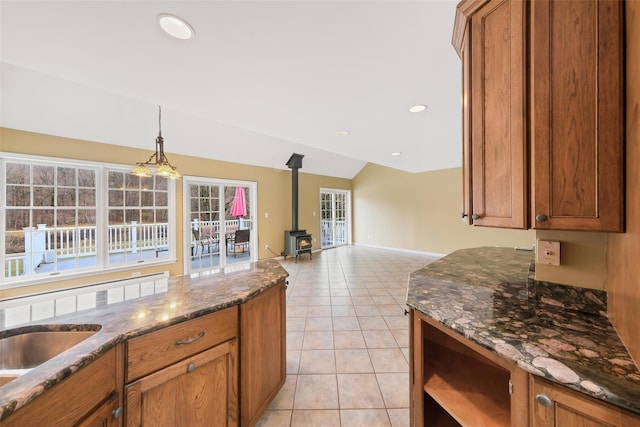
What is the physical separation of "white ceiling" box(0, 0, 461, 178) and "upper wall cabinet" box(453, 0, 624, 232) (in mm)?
549

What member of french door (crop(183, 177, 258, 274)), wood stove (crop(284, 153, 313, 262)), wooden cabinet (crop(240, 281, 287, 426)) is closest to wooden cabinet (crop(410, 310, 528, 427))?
wooden cabinet (crop(240, 281, 287, 426))

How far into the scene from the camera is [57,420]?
663 mm

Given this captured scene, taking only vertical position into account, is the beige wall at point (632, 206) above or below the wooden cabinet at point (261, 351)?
above

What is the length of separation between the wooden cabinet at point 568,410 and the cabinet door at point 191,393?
1221 mm

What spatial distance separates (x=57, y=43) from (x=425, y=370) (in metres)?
3.02

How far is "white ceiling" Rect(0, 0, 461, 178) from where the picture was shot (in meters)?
1.28

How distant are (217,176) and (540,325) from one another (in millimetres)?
5090

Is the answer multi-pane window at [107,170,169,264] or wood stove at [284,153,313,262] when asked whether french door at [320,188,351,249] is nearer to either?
wood stove at [284,153,313,262]

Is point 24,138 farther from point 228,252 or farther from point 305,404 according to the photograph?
point 305,404

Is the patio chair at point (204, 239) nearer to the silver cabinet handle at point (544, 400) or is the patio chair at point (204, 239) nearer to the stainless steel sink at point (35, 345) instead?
the stainless steel sink at point (35, 345)

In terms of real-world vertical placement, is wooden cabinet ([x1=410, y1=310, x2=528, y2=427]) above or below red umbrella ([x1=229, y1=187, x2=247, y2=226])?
below

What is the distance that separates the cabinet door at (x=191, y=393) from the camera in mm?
924

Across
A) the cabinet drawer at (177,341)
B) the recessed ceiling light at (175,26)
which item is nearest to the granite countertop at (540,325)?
the cabinet drawer at (177,341)

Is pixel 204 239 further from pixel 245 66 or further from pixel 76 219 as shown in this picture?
pixel 245 66
